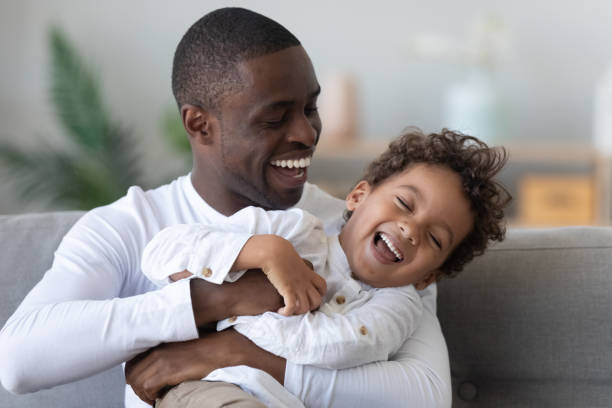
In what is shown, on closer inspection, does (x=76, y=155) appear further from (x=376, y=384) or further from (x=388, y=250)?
(x=376, y=384)

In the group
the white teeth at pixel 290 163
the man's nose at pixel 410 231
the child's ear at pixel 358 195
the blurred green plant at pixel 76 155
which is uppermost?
the white teeth at pixel 290 163

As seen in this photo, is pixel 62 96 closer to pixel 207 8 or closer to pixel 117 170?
pixel 117 170

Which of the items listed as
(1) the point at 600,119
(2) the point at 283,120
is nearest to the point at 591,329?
(2) the point at 283,120

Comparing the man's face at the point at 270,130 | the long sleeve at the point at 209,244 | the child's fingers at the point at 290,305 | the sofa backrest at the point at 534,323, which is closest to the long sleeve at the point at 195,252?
the long sleeve at the point at 209,244

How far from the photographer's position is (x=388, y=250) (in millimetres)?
1381

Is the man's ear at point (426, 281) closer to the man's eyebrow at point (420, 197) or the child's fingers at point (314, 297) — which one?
the man's eyebrow at point (420, 197)

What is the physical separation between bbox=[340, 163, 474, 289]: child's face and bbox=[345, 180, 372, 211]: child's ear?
38mm

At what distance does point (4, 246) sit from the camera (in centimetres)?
168

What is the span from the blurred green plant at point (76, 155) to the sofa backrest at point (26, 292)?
2189 mm

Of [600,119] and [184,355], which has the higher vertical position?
[184,355]

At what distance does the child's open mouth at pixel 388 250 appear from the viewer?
4.49 ft

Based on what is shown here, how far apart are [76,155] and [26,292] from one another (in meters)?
2.67

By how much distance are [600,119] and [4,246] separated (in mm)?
3104

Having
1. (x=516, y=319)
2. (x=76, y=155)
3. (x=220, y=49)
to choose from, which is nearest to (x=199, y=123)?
(x=220, y=49)
